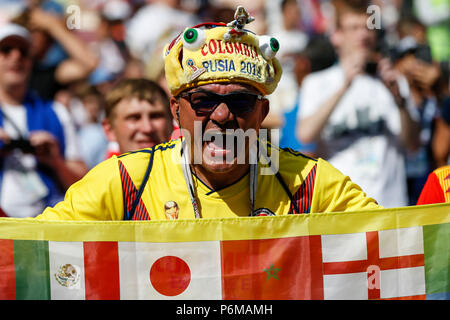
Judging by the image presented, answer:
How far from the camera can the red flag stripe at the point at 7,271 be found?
2.88 meters

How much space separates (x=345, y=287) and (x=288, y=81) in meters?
3.98

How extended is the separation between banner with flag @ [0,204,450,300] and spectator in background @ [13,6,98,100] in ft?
12.3

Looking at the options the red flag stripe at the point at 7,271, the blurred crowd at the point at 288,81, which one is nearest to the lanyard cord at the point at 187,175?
the red flag stripe at the point at 7,271

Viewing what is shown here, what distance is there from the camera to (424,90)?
23.1ft

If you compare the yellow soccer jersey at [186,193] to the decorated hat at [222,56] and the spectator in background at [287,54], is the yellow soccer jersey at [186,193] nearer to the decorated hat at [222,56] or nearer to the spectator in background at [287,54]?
the decorated hat at [222,56]

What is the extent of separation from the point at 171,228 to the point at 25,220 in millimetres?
673

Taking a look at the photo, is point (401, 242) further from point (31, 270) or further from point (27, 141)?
point (27, 141)

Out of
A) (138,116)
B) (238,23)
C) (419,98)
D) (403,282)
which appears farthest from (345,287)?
(419,98)

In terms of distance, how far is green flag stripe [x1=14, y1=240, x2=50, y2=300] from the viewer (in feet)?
9.49

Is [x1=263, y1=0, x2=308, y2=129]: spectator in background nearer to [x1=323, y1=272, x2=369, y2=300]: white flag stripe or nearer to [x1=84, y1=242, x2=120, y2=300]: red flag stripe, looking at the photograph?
[x1=323, y1=272, x2=369, y2=300]: white flag stripe

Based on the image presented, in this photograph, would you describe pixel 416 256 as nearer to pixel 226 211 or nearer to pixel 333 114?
pixel 226 211

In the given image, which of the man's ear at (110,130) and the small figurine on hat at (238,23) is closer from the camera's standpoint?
the small figurine on hat at (238,23)
